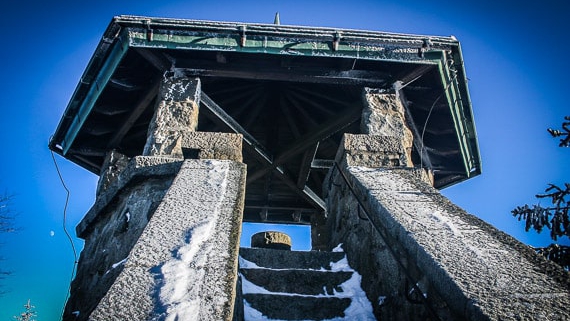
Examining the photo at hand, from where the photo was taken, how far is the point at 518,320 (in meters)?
1.58

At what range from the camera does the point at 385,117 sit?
4965mm

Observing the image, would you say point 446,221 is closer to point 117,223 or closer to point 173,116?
point 117,223

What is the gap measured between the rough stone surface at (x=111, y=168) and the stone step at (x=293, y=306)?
4.05 meters

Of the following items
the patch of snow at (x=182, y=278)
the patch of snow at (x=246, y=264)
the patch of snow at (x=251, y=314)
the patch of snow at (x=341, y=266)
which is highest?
the patch of snow at (x=182, y=278)

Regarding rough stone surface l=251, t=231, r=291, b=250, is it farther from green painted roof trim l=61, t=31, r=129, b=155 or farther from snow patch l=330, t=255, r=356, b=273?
green painted roof trim l=61, t=31, r=129, b=155

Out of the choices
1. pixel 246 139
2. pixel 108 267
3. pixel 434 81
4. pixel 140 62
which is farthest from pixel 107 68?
pixel 434 81

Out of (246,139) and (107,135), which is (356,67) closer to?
(246,139)

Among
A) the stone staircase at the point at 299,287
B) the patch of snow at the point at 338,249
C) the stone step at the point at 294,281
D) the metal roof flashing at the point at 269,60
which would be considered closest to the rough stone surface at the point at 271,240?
the patch of snow at the point at 338,249

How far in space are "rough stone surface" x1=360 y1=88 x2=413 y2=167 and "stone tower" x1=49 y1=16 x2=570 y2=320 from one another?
22 mm

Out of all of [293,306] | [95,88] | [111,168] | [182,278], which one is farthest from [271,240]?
[182,278]

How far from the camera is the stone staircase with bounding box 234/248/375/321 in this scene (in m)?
3.23

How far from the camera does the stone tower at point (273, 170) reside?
6.21 ft

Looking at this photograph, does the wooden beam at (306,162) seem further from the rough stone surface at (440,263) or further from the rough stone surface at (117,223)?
the rough stone surface at (117,223)

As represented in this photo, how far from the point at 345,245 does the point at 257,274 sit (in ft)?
3.74
